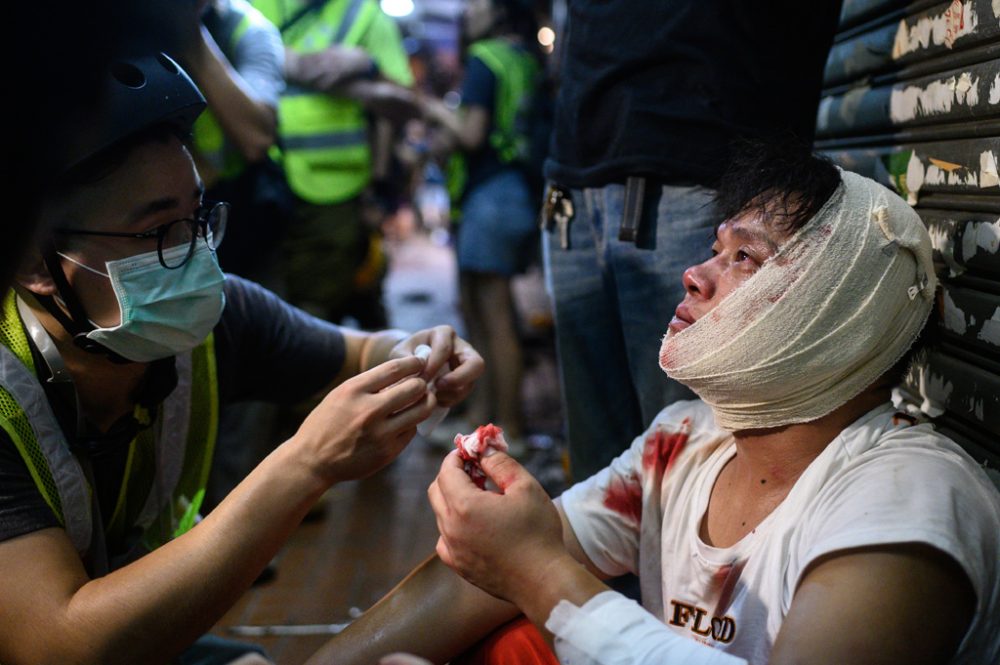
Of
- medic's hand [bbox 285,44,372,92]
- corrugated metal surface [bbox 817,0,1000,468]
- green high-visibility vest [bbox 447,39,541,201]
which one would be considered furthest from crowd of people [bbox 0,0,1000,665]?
green high-visibility vest [bbox 447,39,541,201]

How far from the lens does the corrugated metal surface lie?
1.90m

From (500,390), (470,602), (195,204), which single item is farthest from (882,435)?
(500,390)

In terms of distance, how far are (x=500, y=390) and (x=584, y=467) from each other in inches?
102

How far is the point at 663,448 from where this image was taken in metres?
2.03

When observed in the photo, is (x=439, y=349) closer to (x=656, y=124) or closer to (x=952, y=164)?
(x=656, y=124)

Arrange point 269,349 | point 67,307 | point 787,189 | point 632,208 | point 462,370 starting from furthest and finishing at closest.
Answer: point 269,349 < point 632,208 < point 462,370 < point 67,307 < point 787,189

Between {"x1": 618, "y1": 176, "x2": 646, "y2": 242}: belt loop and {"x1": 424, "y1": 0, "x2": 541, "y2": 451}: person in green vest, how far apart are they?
262 centimetres

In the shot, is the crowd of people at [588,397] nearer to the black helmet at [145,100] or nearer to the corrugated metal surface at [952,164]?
the black helmet at [145,100]

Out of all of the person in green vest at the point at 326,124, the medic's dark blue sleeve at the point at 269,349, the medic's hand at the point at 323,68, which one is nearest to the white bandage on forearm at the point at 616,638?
the medic's dark blue sleeve at the point at 269,349

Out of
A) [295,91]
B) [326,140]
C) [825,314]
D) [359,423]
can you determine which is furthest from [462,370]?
[295,91]

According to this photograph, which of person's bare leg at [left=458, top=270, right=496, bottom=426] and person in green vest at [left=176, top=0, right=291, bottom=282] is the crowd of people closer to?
person in green vest at [left=176, top=0, right=291, bottom=282]

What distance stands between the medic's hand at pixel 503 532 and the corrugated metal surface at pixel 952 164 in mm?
868

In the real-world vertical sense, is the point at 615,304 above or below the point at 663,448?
above

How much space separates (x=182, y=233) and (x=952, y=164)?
1670 mm
